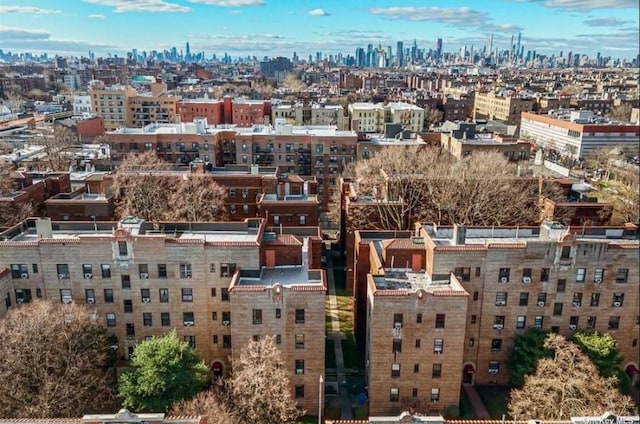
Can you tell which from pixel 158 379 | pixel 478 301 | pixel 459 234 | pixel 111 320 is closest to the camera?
pixel 158 379

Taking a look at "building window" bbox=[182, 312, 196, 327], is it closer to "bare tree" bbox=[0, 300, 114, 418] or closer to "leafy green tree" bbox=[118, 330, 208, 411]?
"leafy green tree" bbox=[118, 330, 208, 411]

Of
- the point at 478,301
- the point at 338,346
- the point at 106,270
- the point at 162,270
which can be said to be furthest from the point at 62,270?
the point at 478,301

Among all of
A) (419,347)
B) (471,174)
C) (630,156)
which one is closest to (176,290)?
(419,347)

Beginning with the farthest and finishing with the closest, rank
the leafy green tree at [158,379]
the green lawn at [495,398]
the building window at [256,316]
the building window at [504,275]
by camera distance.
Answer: the green lawn at [495,398]
the building window at [504,275]
the building window at [256,316]
the leafy green tree at [158,379]

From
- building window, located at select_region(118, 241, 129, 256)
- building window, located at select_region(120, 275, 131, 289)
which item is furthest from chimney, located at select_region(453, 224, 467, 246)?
building window, located at select_region(120, 275, 131, 289)

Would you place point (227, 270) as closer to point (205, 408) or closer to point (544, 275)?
point (205, 408)

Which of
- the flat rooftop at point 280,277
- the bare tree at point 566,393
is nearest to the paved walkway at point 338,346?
the flat rooftop at point 280,277

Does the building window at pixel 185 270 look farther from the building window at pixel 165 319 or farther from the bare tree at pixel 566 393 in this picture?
the bare tree at pixel 566 393
